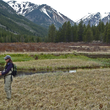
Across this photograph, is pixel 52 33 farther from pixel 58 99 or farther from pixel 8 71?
pixel 8 71

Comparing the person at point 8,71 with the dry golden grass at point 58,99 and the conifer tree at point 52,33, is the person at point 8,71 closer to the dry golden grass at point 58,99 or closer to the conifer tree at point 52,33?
the dry golden grass at point 58,99

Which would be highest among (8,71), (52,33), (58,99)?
(52,33)

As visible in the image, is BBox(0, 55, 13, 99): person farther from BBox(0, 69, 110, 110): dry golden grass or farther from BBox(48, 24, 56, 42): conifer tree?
BBox(48, 24, 56, 42): conifer tree

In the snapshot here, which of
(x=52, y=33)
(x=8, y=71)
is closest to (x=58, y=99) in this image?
(x=8, y=71)

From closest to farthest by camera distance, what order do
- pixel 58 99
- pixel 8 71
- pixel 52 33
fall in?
pixel 8 71 → pixel 58 99 → pixel 52 33

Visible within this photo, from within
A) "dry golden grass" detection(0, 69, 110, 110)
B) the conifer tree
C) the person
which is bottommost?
"dry golden grass" detection(0, 69, 110, 110)

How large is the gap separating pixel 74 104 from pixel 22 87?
4572 millimetres

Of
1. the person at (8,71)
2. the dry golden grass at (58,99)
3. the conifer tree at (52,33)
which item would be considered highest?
the conifer tree at (52,33)

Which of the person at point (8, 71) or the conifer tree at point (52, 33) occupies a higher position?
the conifer tree at point (52, 33)

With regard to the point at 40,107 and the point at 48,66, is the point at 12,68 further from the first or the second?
the point at 48,66

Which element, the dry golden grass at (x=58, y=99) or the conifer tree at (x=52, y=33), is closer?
the dry golden grass at (x=58, y=99)

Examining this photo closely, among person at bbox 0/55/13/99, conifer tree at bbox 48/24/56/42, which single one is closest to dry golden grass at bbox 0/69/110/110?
person at bbox 0/55/13/99

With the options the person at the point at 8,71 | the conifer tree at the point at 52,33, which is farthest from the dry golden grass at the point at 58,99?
the conifer tree at the point at 52,33

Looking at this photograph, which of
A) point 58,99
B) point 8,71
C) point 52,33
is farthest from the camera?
point 52,33
